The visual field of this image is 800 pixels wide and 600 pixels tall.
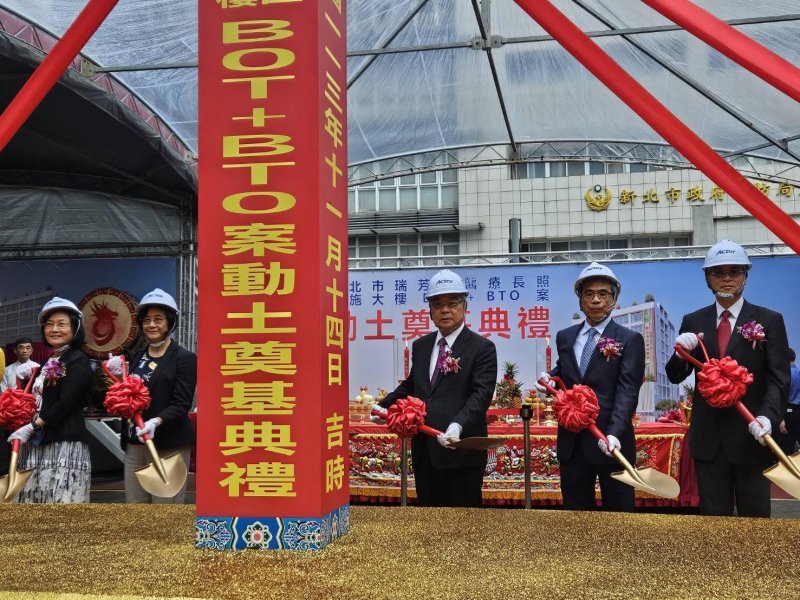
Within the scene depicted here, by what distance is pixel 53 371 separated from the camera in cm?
287

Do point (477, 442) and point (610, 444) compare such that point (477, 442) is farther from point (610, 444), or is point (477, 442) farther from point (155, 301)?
point (155, 301)

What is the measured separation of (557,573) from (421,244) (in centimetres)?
1424

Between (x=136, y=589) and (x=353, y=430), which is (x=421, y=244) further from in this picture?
(x=136, y=589)

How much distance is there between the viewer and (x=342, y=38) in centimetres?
182

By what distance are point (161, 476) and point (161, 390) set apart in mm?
895

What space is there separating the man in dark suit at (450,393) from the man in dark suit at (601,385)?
264mm

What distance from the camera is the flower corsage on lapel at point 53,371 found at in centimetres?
287

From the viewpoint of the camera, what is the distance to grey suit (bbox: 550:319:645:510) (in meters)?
2.59

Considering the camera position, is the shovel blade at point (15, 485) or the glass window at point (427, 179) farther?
the glass window at point (427, 179)

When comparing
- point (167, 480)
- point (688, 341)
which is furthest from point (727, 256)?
point (167, 480)

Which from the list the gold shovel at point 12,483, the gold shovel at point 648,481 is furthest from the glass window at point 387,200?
the gold shovel at point 648,481

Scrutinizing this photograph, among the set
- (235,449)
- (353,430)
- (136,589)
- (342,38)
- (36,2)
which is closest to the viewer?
(136,589)

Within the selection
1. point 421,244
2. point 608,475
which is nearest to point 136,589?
point 608,475

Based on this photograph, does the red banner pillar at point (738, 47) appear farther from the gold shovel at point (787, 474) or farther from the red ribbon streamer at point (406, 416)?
the red ribbon streamer at point (406, 416)
